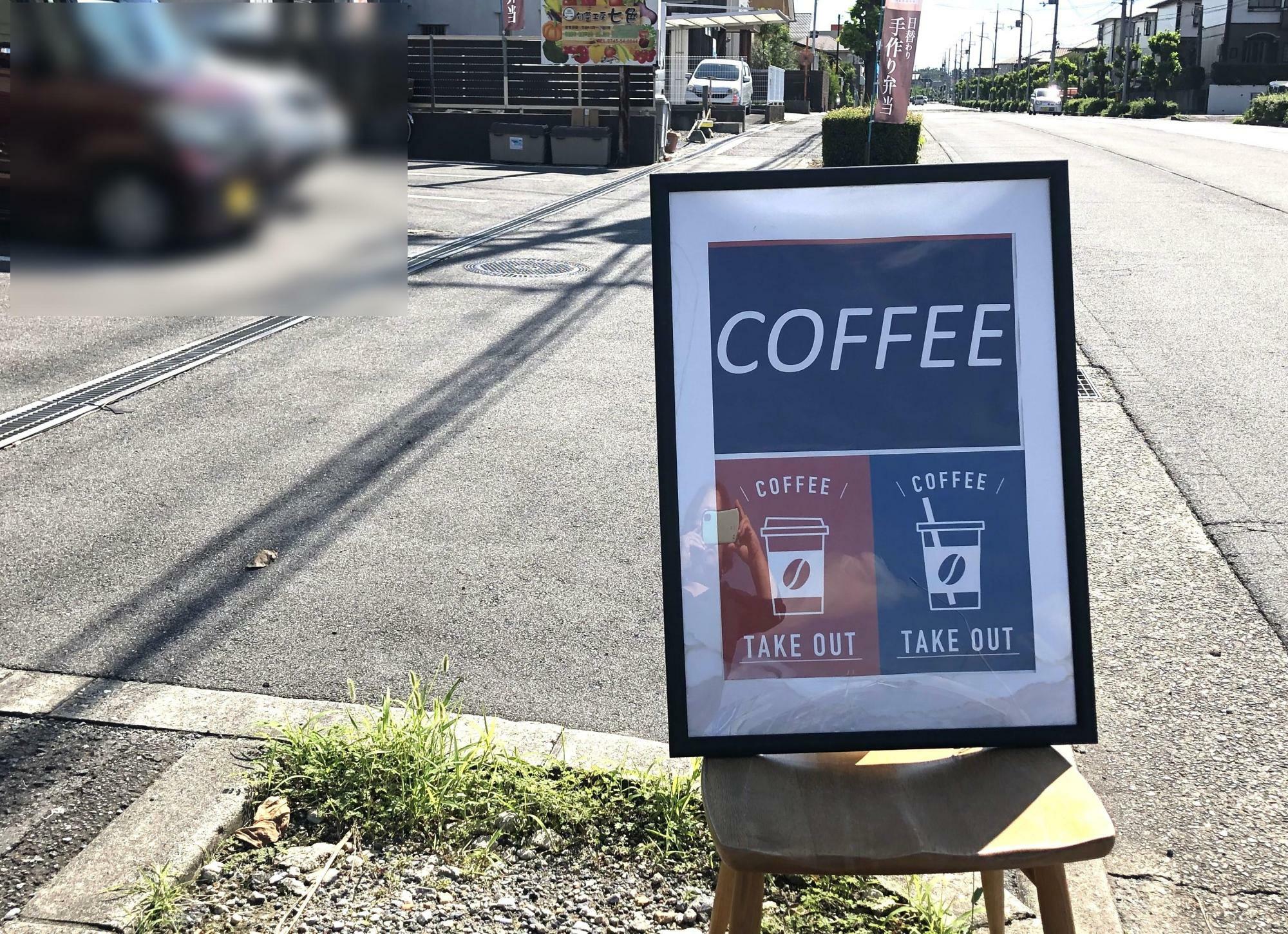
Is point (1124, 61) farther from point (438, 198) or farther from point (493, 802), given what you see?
point (493, 802)

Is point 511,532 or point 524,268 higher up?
point 524,268

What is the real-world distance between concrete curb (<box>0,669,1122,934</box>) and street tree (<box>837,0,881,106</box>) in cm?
4682

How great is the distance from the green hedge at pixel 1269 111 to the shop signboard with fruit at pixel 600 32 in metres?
33.5

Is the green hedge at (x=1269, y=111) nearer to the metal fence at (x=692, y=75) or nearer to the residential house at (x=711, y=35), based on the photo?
the metal fence at (x=692, y=75)

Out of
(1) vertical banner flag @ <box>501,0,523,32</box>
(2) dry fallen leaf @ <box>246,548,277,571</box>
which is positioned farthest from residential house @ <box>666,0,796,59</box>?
(2) dry fallen leaf @ <box>246,548,277,571</box>

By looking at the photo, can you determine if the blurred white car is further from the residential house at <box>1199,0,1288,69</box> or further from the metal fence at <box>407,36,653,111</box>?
the residential house at <box>1199,0,1288,69</box>

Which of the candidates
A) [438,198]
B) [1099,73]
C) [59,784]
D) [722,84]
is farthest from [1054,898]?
[1099,73]

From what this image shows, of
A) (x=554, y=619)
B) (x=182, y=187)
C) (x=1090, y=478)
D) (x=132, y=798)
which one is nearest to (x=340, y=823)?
(x=132, y=798)

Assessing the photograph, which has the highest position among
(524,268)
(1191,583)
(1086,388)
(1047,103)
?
(1047,103)

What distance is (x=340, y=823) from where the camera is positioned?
3.00 metres

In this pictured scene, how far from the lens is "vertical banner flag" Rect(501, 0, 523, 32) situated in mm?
24609

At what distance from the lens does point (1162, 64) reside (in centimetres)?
7119

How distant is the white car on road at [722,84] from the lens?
34969 millimetres

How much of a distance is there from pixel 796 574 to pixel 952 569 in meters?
0.30
